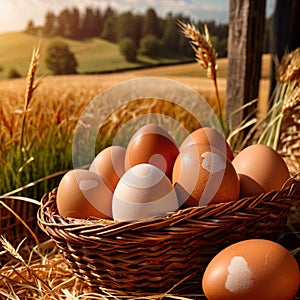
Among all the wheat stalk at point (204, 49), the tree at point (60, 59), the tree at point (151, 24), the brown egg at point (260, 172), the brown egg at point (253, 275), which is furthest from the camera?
the tree at point (60, 59)

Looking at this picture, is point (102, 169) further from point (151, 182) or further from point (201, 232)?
point (201, 232)

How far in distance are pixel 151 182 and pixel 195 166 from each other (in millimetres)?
113

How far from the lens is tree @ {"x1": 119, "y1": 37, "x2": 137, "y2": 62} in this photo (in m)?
4.48

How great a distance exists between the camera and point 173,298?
1.27 metres

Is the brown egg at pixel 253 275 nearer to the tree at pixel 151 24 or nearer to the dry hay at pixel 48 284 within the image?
the dry hay at pixel 48 284

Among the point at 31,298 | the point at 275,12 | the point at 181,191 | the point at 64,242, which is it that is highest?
the point at 275,12

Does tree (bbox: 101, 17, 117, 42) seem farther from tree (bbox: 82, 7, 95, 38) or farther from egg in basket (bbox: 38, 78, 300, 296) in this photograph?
egg in basket (bbox: 38, 78, 300, 296)

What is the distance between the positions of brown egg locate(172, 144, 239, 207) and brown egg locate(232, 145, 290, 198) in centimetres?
8

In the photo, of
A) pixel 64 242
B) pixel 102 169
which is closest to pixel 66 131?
pixel 102 169

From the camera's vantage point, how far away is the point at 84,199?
128 cm

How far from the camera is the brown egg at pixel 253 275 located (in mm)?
1070

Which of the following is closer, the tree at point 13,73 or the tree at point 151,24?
the tree at point 151,24

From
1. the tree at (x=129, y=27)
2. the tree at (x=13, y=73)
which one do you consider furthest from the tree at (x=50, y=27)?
Result: the tree at (x=129, y=27)

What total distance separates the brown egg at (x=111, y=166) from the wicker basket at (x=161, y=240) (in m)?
0.17
